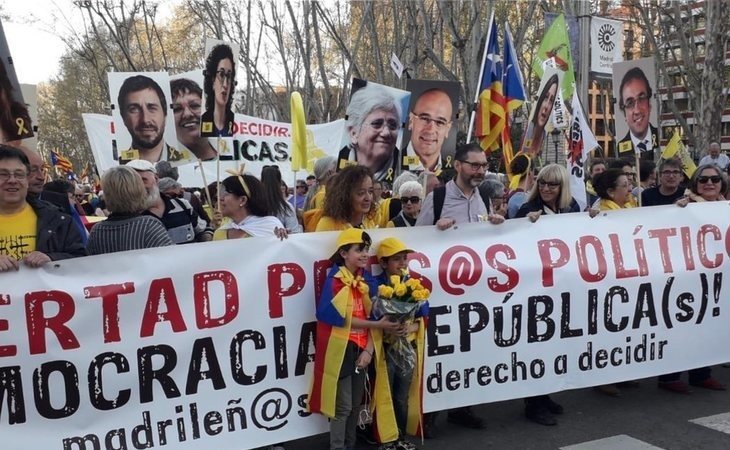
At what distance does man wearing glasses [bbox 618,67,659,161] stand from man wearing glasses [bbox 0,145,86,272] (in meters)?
5.41

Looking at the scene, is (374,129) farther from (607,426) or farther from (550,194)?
(607,426)

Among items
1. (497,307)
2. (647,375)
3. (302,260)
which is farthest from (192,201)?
(647,375)

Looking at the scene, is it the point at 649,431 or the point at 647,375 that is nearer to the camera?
the point at 649,431

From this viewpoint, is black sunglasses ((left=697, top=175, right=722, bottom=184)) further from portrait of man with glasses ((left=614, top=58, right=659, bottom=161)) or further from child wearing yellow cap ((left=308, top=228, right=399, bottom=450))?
child wearing yellow cap ((left=308, top=228, right=399, bottom=450))

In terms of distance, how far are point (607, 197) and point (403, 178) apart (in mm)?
1981

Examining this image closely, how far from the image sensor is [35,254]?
345 centimetres

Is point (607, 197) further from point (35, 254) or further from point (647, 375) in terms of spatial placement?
point (35, 254)

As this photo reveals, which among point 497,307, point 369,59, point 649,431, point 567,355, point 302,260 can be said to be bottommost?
point 649,431

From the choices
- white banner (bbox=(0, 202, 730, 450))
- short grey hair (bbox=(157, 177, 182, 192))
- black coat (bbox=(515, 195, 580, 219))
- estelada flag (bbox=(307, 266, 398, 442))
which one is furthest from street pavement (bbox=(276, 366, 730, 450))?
short grey hair (bbox=(157, 177, 182, 192))

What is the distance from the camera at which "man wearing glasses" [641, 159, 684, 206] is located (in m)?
6.03

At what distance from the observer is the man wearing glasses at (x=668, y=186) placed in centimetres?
603

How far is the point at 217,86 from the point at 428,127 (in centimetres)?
276

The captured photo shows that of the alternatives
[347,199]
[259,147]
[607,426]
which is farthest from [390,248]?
[259,147]

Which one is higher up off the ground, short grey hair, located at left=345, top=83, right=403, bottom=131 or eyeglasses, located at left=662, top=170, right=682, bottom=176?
short grey hair, located at left=345, top=83, right=403, bottom=131
